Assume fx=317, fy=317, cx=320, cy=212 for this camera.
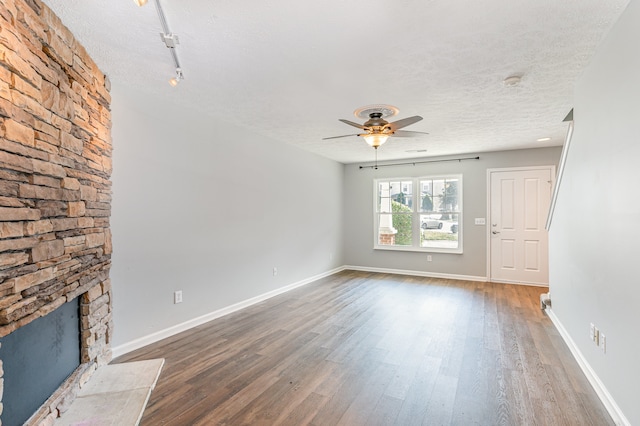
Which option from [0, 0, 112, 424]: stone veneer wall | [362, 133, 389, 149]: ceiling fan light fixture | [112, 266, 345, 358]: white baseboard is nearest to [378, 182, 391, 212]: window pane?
[112, 266, 345, 358]: white baseboard

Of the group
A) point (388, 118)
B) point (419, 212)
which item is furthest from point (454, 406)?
point (419, 212)

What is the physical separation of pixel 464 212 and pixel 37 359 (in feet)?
20.5

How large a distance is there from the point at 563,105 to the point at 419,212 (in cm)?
350

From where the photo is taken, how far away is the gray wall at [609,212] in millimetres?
1739

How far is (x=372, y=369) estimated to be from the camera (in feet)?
8.66

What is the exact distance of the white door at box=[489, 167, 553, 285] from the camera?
5559 mm

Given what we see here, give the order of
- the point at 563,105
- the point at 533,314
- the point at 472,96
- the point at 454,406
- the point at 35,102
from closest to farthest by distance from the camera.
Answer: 1. the point at 35,102
2. the point at 454,406
3. the point at 472,96
4. the point at 563,105
5. the point at 533,314

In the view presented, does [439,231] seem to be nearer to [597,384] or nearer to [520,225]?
[520,225]

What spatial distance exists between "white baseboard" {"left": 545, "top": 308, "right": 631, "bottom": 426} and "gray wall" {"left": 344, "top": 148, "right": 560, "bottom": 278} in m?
2.79

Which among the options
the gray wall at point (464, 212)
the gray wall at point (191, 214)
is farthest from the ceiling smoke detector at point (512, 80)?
the gray wall at point (464, 212)

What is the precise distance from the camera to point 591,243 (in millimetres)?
2426

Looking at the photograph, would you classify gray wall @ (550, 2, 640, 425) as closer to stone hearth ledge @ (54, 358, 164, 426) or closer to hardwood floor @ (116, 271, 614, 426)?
hardwood floor @ (116, 271, 614, 426)

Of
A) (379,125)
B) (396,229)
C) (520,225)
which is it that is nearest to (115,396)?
(379,125)

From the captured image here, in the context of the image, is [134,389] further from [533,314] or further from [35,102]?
[533,314]
